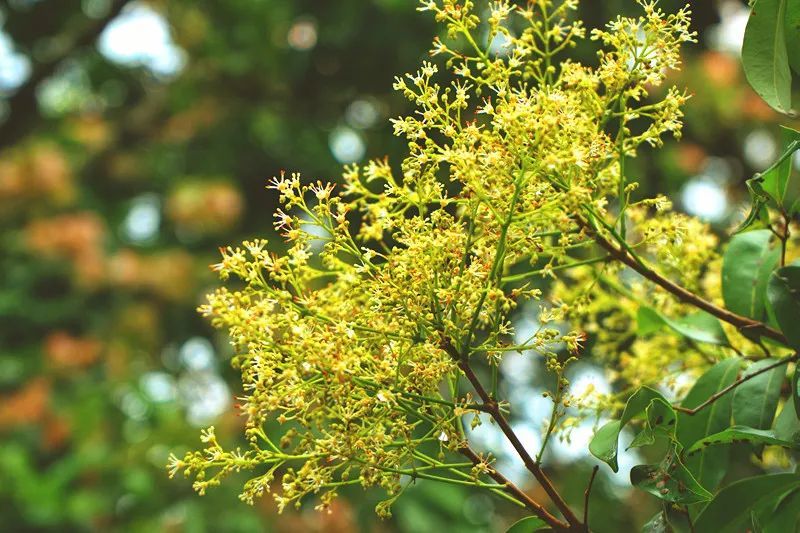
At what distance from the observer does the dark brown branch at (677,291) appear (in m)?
0.80

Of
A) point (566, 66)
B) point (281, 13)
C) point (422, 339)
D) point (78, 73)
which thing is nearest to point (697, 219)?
point (566, 66)

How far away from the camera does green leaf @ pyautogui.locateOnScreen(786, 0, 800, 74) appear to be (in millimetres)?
806

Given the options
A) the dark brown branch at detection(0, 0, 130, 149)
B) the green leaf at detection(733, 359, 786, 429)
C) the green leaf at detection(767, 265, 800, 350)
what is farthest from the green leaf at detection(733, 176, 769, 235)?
the dark brown branch at detection(0, 0, 130, 149)

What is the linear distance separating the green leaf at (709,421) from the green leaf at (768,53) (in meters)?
0.26

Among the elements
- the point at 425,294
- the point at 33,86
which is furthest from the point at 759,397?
the point at 33,86

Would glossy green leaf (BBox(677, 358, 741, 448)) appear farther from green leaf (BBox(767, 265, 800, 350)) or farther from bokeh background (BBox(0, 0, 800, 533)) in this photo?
bokeh background (BBox(0, 0, 800, 533))

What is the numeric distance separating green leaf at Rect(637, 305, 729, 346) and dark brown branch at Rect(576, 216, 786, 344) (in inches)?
3.2

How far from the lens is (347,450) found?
0.68 meters

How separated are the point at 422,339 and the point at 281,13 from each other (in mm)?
3695

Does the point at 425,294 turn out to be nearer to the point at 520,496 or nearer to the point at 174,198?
the point at 520,496

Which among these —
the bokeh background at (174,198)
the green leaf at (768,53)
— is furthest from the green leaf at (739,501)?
the bokeh background at (174,198)

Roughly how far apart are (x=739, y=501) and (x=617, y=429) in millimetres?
105

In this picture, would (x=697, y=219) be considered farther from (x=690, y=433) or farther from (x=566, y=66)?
(x=566, y=66)

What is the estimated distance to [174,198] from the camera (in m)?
4.62
